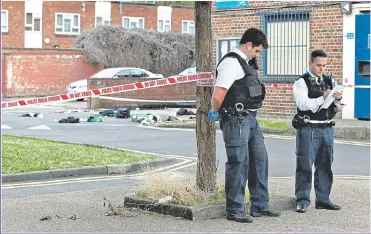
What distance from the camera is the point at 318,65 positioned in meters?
8.63

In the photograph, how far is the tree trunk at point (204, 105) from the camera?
8.40 metres

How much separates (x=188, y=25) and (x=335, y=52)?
112ft

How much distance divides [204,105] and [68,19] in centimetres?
4251

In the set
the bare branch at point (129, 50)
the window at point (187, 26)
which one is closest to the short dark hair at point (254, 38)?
the bare branch at point (129, 50)

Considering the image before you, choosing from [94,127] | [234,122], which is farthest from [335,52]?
[234,122]

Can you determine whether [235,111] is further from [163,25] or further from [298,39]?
[163,25]

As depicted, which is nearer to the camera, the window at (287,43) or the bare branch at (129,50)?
the window at (287,43)

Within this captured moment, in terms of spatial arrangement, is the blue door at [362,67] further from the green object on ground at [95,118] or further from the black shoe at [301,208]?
the black shoe at [301,208]

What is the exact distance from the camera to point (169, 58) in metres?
42.4

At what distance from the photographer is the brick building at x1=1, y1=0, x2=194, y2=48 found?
47.3m

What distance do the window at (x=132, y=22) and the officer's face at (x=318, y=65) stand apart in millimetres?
43678

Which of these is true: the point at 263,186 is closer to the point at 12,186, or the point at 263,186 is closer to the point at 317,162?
the point at 317,162

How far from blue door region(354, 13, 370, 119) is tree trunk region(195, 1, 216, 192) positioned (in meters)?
11.7

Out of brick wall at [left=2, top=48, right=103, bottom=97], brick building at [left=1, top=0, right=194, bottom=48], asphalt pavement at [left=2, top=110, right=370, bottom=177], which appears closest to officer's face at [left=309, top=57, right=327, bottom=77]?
asphalt pavement at [left=2, top=110, right=370, bottom=177]
